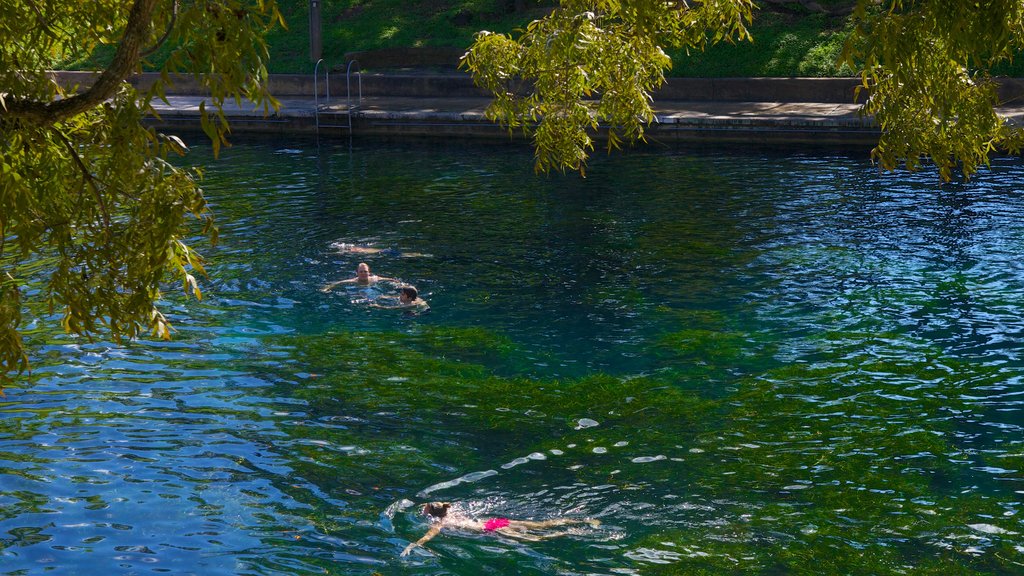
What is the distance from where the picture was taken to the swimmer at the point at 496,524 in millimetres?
8555

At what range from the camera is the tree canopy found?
22.6ft

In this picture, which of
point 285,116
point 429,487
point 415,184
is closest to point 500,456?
point 429,487

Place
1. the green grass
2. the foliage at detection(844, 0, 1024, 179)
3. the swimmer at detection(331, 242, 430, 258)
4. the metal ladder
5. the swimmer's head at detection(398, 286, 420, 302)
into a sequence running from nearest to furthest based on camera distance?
the foliage at detection(844, 0, 1024, 179)
the swimmer's head at detection(398, 286, 420, 302)
the swimmer at detection(331, 242, 430, 258)
the metal ladder
the green grass

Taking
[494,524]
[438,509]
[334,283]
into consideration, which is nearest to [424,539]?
[438,509]

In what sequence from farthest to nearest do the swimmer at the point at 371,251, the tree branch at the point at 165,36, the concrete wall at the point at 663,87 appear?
the concrete wall at the point at 663,87 < the swimmer at the point at 371,251 < the tree branch at the point at 165,36

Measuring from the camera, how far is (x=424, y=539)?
8406 millimetres

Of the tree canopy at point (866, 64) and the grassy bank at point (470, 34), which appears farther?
the grassy bank at point (470, 34)

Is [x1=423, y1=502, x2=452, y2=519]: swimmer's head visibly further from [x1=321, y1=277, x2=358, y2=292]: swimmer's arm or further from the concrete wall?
the concrete wall

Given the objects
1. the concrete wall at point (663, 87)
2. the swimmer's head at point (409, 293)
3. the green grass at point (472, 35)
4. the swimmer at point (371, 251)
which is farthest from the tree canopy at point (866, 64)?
the green grass at point (472, 35)

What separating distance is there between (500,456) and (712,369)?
11.1ft

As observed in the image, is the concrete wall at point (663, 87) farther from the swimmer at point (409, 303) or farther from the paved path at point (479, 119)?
the swimmer at point (409, 303)

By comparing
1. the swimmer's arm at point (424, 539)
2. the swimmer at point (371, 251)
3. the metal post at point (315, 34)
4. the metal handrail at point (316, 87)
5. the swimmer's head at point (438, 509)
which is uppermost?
the metal post at point (315, 34)

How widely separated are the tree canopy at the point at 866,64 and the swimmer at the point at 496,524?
12.0 ft

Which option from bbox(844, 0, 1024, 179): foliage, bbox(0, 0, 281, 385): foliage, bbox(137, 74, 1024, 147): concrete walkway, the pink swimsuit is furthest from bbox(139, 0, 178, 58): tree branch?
bbox(137, 74, 1024, 147): concrete walkway
